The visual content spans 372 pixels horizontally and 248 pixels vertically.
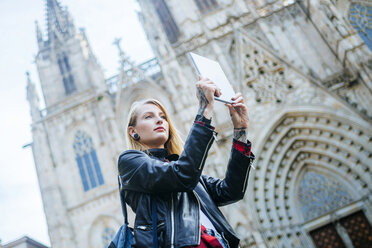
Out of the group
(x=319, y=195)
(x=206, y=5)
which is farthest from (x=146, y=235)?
→ (x=206, y=5)

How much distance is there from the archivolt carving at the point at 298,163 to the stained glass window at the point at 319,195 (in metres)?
0.23

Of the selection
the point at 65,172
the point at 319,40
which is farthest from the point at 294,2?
the point at 65,172

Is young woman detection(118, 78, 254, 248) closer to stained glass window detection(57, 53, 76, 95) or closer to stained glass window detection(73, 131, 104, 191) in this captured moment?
stained glass window detection(73, 131, 104, 191)

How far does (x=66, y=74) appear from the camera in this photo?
64.0ft

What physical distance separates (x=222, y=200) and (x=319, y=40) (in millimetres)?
13443

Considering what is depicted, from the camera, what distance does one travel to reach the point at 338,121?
39.9 ft

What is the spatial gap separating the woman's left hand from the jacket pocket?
32.0 inches

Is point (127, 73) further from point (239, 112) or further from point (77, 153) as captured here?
point (239, 112)

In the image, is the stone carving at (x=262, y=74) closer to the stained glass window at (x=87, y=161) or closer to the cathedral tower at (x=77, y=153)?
the cathedral tower at (x=77, y=153)

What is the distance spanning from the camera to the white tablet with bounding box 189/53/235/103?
1.90 meters

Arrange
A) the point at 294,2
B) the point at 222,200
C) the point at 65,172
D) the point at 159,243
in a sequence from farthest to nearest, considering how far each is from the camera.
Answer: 1. the point at 65,172
2. the point at 294,2
3. the point at 222,200
4. the point at 159,243

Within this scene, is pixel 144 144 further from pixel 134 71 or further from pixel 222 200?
pixel 134 71

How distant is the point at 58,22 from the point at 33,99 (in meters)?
7.09

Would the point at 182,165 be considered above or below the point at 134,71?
below
